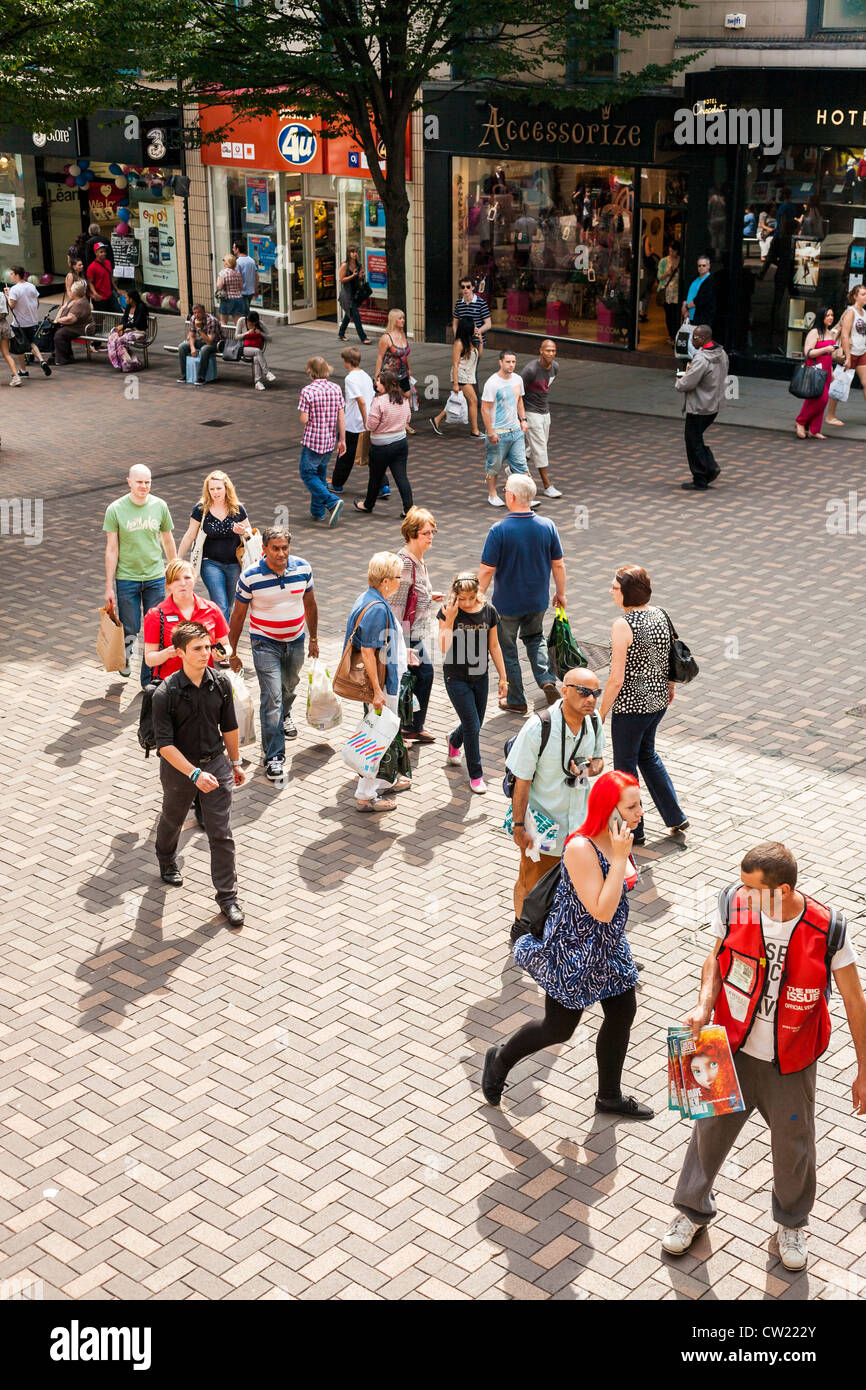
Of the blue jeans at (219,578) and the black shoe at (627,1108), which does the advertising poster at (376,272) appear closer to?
the blue jeans at (219,578)

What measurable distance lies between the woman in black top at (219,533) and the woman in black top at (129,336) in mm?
14985

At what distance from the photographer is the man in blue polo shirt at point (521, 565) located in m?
10.3

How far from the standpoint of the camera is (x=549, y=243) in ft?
82.7

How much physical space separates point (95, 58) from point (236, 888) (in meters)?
16.5

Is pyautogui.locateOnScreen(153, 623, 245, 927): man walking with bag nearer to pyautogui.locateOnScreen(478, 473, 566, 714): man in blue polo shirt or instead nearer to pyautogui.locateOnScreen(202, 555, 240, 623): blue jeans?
pyautogui.locateOnScreen(478, 473, 566, 714): man in blue polo shirt

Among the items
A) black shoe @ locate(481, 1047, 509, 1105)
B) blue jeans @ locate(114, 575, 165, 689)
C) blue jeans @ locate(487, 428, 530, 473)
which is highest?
blue jeans @ locate(487, 428, 530, 473)

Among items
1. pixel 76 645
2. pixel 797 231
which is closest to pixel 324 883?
pixel 76 645

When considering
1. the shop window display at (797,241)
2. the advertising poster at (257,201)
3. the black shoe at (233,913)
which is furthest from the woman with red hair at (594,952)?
the advertising poster at (257,201)

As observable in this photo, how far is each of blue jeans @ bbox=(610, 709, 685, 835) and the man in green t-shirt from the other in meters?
3.97

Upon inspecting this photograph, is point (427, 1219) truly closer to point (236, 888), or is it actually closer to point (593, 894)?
point (593, 894)

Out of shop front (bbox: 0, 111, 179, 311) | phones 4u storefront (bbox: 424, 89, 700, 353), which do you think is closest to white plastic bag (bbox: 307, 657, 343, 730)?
phones 4u storefront (bbox: 424, 89, 700, 353)

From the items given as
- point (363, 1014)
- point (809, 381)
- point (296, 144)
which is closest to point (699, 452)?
point (809, 381)

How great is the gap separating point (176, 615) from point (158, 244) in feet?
78.4

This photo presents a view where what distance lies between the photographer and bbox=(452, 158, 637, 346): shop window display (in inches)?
955
